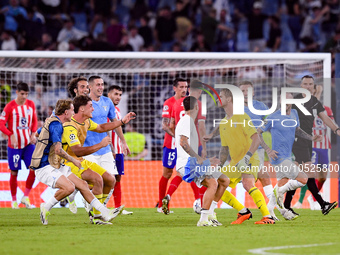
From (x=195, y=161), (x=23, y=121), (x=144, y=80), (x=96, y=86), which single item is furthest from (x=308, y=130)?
(x=23, y=121)

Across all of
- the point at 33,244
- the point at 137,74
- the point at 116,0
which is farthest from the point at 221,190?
the point at 116,0

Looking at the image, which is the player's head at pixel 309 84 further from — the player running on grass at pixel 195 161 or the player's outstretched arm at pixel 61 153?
the player's outstretched arm at pixel 61 153

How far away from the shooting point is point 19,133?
1239cm

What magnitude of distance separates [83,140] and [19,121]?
12.2 ft

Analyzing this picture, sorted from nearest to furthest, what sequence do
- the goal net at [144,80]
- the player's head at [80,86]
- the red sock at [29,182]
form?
the player's head at [80,86], the red sock at [29,182], the goal net at [144,80]

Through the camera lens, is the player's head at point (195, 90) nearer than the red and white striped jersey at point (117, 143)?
Yes

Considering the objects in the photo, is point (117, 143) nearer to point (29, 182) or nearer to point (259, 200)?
point (29, 182)

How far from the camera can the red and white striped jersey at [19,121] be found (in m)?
12.4

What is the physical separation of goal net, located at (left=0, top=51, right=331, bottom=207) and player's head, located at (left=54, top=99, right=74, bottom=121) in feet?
13.0

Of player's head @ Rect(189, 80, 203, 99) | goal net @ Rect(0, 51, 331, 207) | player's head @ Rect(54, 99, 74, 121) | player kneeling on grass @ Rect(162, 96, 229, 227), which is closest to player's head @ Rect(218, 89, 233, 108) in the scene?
player kneeling on grass @ Rect(162, 96, 229, 227)

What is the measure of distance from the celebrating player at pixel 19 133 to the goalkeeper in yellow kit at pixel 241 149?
4953 mm

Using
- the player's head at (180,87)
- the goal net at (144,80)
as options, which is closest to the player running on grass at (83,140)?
the player's head at (180,87)

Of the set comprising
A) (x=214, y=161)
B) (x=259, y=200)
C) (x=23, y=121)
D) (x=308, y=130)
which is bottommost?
(x=259, y=200)

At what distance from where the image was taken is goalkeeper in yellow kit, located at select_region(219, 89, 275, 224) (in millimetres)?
8531
